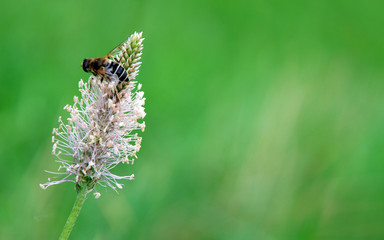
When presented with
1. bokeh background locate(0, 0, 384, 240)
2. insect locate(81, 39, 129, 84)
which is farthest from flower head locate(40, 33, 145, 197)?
bokeh background locate(0, 0, 384, 240)

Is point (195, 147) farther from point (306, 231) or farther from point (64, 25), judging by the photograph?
point (64, 25)

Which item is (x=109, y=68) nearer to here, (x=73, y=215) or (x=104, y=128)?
(x=104, y=128)

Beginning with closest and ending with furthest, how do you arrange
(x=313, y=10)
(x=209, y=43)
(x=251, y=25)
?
1. (x=209, y=43)
2. (x=251, y=25)
3. (x=313, y=10)

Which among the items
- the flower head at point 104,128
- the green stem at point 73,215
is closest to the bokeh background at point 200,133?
the flower head at point 104,128

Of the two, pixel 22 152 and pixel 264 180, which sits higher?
pixel 264 180

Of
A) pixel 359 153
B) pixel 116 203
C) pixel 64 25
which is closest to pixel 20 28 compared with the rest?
pixel 64 25

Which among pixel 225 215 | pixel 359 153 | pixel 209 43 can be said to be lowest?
pixel 225 215
